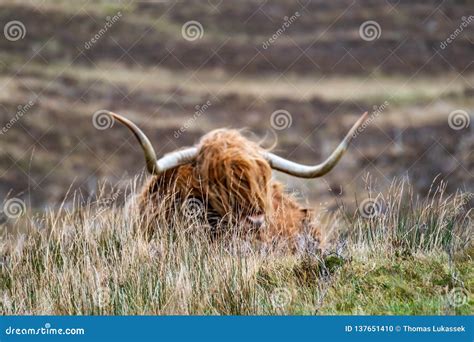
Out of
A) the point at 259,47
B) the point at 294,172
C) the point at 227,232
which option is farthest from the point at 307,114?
the point at 227,232

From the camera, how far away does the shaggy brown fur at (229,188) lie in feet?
30.6

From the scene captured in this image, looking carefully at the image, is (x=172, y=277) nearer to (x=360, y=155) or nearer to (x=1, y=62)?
(x=360, y=155)

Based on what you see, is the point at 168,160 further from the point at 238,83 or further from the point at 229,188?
the point at 238,83

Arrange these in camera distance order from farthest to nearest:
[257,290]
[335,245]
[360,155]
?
[360,155] < [335,245] < [257,290]

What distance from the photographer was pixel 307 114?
32.8m

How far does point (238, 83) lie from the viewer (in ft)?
119

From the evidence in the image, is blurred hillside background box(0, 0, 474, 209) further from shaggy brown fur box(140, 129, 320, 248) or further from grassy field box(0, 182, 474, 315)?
grassy field box(0, 182, 474, 315)

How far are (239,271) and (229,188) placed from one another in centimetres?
246

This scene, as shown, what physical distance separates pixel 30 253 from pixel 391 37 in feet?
107

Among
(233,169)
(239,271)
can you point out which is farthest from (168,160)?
(239,271)

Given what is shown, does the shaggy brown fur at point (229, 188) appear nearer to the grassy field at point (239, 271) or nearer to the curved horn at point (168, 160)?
the curved horn at point (168, 160)

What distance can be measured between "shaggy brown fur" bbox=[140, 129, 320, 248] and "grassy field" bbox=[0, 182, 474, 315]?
3.22 ft

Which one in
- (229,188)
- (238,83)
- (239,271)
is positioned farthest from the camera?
(238,83)

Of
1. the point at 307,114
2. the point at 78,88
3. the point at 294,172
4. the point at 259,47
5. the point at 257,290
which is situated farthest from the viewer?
the point at 259,47
